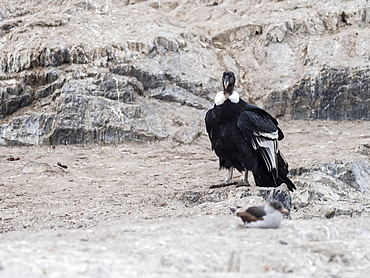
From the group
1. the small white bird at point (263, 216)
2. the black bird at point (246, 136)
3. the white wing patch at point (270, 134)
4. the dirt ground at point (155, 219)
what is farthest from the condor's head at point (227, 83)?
the small white bird at point (263, 216)

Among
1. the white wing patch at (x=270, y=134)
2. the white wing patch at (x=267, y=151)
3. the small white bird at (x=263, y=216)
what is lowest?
the small white bird at (x=263, y=216)

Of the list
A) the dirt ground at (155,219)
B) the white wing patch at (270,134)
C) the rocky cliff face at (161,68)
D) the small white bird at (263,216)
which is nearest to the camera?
the dirt ground at (155,219)

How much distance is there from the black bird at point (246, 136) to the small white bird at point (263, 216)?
2.68 m

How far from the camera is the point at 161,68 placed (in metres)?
14.2

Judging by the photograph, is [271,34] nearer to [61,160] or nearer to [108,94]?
[108,94]

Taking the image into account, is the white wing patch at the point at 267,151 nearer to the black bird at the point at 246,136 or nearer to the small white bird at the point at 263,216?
the black bird at the point at 246,136

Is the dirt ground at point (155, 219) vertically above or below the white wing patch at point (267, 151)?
below

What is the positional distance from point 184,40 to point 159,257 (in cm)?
1218

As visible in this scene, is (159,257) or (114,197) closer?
(159,257)

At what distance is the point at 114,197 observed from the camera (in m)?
8.09

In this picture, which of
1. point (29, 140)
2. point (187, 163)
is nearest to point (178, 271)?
point (187, 163)

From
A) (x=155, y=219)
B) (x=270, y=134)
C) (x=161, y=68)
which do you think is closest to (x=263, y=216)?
(x=155, y=219)

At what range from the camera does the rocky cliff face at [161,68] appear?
42.9ft

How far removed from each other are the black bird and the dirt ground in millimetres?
520
